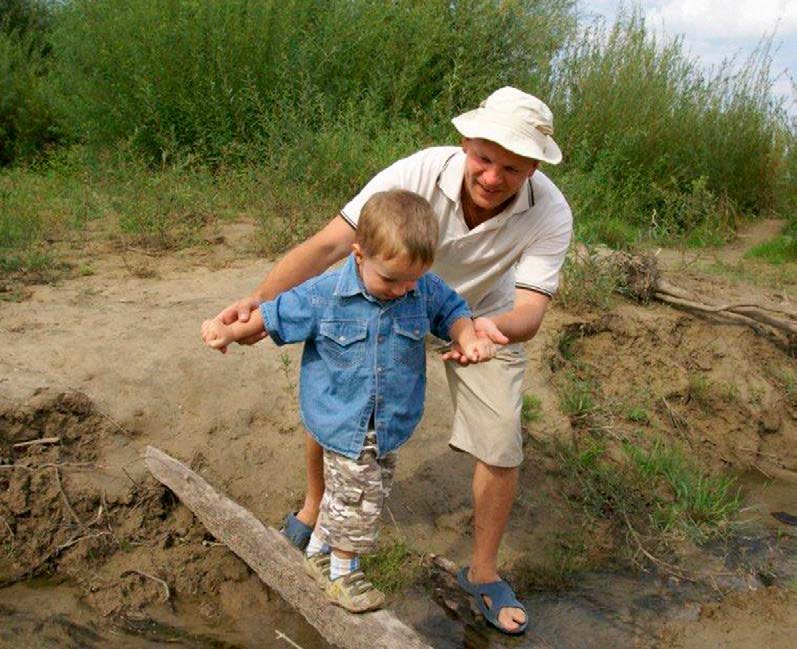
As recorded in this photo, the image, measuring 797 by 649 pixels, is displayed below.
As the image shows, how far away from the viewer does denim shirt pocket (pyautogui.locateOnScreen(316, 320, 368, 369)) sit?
2.88 m

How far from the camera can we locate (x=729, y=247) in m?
9.28

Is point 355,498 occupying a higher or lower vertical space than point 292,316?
lower

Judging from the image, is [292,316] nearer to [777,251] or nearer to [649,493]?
[649,493]

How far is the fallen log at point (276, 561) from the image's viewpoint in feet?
9.75

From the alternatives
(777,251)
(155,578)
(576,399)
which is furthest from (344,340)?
(777,251)

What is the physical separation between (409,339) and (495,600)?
1247 mm

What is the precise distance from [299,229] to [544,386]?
7.63ft

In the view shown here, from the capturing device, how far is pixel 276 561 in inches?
132

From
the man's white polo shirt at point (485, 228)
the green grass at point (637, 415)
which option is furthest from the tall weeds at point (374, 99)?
the man's white polo shirt at point (485, 228)

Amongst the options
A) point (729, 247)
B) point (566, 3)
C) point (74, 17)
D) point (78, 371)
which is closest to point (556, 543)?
point (78, 371)

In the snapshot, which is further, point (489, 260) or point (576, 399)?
point (576, 399)

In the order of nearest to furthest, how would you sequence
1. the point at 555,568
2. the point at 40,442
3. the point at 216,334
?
the point at 216,334, the point at 40,442, the point at 555,568

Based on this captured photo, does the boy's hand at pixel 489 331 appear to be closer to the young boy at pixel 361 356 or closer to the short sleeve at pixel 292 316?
the young boy at pixel 361 356

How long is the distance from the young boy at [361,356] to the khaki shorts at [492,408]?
1.52 ft
